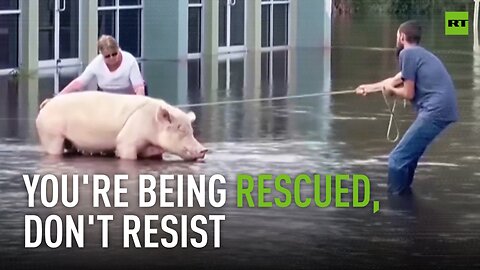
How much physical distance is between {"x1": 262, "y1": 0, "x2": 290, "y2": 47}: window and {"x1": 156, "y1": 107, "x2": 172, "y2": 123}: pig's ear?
878 inches

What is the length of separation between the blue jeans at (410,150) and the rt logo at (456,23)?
102 ft

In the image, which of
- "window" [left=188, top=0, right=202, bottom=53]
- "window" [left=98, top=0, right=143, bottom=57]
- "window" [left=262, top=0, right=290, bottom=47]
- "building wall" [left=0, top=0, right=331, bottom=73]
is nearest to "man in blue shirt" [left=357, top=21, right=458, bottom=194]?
"building wall" [left=0, top=0, right=331, bottom=73]

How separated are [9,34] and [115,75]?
12349mm

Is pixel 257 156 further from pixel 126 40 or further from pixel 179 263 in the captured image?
pixel 126 40

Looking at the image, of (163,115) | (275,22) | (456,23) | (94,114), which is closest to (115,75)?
(94,114)

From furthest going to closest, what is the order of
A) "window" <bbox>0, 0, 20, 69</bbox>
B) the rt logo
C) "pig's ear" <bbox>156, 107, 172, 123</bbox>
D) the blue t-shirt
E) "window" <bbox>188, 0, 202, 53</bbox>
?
the rt logo
"window" <bbox>188, 0, 202, 53</bbox>
"window" <bbox>0, 0, 20, 69</bbox>
"pig's ear" <bbox>156, 107, 172, 123</bbox>
the blue t-shirt

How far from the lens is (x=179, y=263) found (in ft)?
28.6

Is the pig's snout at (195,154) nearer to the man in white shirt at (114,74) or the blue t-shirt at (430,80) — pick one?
the man in white shirt at (114,74)

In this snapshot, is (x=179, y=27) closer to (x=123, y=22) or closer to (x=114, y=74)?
(x=123, y=22)

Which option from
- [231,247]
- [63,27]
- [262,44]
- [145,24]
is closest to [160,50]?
[145,24]

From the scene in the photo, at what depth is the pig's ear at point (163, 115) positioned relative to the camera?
13.1 m

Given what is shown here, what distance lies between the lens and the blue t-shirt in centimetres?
1134

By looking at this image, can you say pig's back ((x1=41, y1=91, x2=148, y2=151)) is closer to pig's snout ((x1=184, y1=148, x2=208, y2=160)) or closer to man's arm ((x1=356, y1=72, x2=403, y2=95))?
pig's snout ((x1=184, y1=148, x2=208, y2=160))

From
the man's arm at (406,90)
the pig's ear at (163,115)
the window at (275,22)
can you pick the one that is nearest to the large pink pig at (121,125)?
the pig's ear at (163,115)
